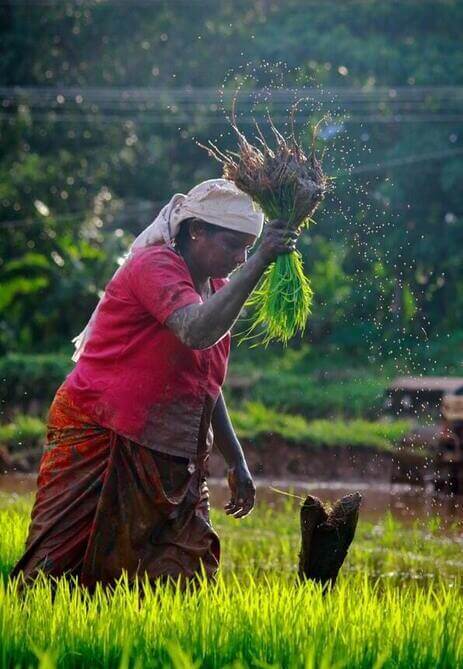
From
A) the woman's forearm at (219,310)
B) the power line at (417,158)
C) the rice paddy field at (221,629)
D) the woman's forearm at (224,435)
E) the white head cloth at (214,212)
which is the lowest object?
the rice paddy field at (221,629)

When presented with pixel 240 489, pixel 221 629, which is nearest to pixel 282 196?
pixel 240 489

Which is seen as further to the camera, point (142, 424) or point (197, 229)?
point (197, 229)

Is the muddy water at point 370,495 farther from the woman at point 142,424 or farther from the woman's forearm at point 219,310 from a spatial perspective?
the woman's forearm at point 219,310

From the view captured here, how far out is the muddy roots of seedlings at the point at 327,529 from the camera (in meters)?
5.13

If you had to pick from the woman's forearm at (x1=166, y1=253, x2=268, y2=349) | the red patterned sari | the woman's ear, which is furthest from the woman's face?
the red patterned sari

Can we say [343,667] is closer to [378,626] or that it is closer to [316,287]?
[378,626]

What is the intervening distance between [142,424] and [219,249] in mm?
622

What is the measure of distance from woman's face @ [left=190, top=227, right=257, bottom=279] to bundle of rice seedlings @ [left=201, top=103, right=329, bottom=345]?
0.15m

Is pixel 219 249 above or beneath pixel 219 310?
above

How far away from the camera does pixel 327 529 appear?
5.15m

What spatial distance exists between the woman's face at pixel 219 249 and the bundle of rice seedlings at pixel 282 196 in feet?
0.49

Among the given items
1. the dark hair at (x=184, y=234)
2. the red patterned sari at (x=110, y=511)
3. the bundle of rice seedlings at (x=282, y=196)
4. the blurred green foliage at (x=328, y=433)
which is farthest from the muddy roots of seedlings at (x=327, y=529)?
the blurred green foliage at (x=328, y=433)

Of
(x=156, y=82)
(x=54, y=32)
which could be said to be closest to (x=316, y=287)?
(x=156, y=82)

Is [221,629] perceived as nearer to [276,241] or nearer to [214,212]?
[276,241]
